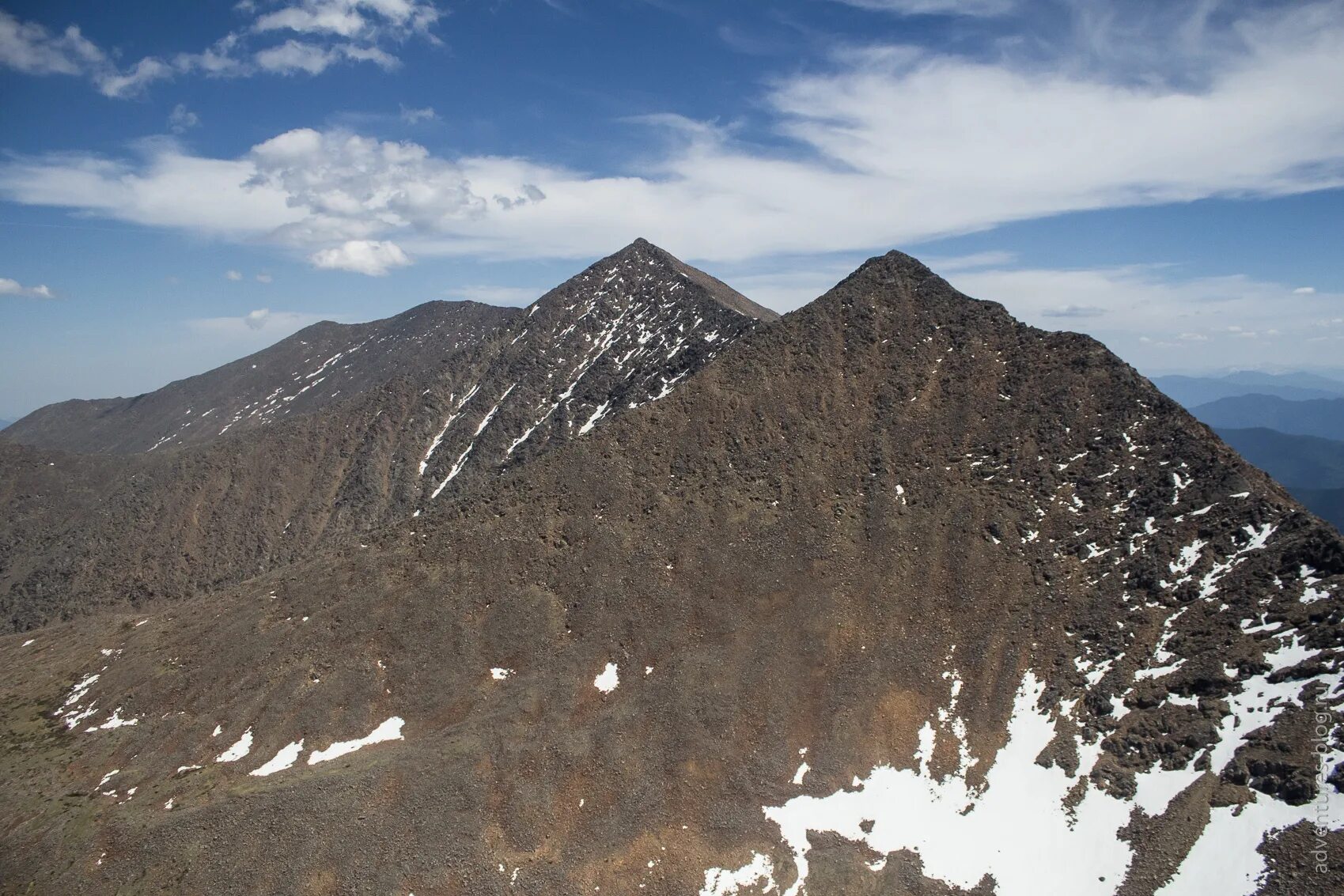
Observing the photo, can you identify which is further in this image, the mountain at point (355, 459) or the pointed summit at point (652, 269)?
the pointed summit at point (652, 269)

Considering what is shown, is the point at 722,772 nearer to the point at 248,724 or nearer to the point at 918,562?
the point at 918,562

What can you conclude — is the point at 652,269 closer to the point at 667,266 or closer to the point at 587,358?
the point at 667,266

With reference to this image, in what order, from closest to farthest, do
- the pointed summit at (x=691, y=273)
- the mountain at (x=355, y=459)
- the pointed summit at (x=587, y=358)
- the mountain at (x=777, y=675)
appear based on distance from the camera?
the mountain at (x=777, y=675) → the pointed summit at (x=587, y=358) → the mountain at (x=355, y=459) → the pointed summit at (x=691, y=273)

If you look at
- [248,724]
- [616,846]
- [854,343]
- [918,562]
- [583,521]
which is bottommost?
[616,846]

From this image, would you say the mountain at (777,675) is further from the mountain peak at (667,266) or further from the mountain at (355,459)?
the mountain peak at (667,266)

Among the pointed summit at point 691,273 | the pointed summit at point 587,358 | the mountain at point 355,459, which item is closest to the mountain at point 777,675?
the pointed summit at point 587,358

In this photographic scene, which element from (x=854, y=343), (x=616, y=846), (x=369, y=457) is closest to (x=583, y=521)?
(x=616, y=846)
